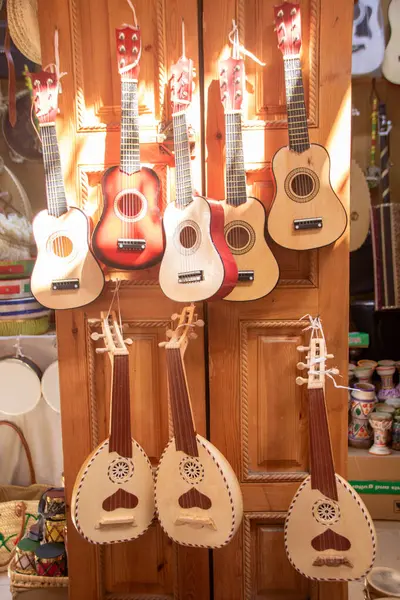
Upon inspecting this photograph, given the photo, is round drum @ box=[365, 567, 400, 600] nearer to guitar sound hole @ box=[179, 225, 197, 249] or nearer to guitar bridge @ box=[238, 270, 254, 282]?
guitar bridge @ box=[238, 270, 254, 282]

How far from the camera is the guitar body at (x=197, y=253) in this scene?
1.57 meters

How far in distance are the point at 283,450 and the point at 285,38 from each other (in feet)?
4.73

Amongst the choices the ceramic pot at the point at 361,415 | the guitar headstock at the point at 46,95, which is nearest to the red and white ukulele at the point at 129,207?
the guitar headstock at the point at 46,95

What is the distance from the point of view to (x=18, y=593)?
80.6 inches

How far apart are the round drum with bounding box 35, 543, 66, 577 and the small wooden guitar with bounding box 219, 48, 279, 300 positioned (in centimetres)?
130

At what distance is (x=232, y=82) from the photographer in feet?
5.31

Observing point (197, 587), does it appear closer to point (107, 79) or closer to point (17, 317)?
point (17, 317)

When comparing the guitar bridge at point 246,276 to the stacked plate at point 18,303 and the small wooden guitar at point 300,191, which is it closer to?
the small wooden guitar at point 300,191

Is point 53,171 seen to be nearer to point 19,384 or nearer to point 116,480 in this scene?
point 116,480

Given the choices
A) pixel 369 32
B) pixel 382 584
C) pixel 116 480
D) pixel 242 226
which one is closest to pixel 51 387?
pixel 116 480

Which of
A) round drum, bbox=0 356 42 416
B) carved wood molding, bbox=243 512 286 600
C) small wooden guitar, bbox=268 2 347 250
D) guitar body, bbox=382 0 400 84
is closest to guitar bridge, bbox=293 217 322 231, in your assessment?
small wooden guitar, bbox=268 2 347 250

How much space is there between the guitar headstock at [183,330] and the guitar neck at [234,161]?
1.32 feet

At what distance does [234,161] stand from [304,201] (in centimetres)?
27

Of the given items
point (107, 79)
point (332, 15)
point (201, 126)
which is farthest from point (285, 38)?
point (107, 79)
